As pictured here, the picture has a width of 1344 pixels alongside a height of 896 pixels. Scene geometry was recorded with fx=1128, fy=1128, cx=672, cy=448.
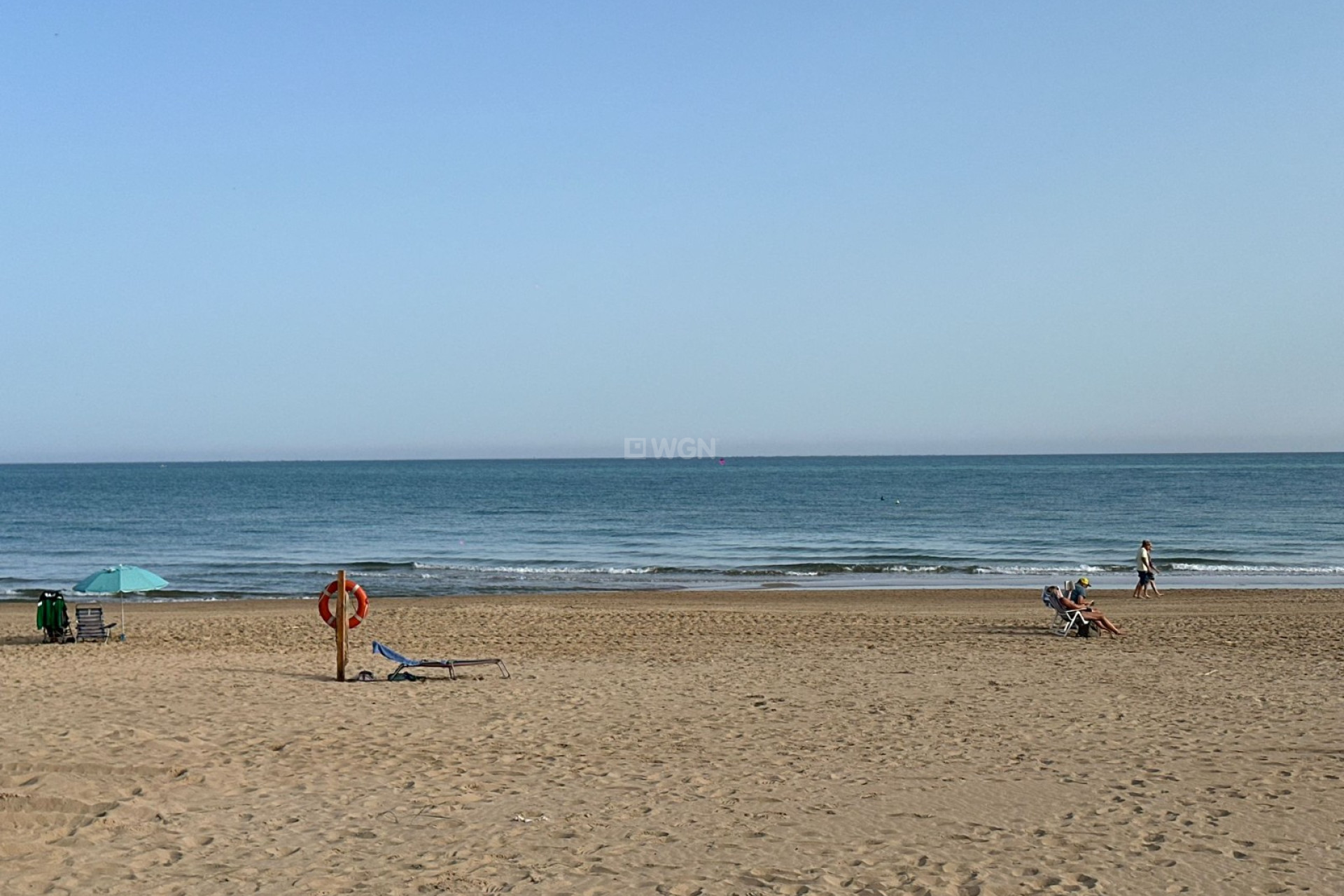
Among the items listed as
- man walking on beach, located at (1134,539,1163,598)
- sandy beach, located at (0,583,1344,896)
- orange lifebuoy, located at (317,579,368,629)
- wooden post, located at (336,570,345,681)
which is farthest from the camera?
man walking on beach, located at (1134,539,1163,598)

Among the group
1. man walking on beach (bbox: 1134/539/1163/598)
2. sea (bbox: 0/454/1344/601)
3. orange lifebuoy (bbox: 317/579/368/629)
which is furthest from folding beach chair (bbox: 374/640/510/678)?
man walking on beach (bbox: 1134/539/1163/598)

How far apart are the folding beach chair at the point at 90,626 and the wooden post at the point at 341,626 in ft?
20.9

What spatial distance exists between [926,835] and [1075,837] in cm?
91

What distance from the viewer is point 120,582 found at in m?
16.9

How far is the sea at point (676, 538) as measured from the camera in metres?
31.1

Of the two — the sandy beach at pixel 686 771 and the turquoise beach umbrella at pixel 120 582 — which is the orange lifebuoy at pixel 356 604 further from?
the turquoise beach umbrella at pixel 120 582

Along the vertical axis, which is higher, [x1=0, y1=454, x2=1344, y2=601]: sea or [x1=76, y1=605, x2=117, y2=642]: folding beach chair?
[x1=76, y1=605, x2=117, y2=642]: folding beach chair

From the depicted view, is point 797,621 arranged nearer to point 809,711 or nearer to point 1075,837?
point 809,711

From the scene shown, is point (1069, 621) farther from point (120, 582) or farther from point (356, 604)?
point (120, 582)

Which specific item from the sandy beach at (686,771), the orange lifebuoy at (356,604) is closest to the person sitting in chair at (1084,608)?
the sandy beach at (686,771)

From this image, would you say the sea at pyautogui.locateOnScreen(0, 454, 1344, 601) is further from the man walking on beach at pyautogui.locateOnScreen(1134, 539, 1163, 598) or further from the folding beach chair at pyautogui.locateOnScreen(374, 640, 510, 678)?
the folding beach chair at pyautogui.locateOnScreen(374, 640, 510, 678)

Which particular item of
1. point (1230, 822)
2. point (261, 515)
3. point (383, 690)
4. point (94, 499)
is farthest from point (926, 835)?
point (94, 499)

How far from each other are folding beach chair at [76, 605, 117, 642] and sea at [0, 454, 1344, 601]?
10.1 meters

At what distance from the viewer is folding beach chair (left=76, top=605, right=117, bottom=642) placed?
56.2ft
